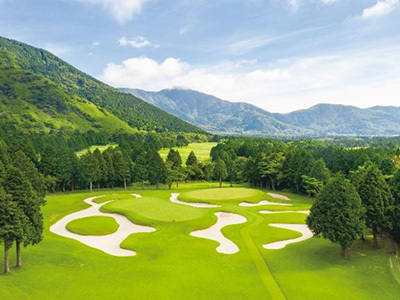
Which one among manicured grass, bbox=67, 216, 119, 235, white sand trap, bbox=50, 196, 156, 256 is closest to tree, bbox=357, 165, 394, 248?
white sand trap, bbox=50, 196, 156, 256

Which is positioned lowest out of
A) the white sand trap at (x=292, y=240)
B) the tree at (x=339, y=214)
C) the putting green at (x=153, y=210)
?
the white sand trap at (x=292, y=240)

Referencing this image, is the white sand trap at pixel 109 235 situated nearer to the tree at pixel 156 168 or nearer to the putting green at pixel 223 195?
the putting green at pixel 223 195

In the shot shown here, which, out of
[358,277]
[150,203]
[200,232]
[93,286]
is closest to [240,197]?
[150,203]

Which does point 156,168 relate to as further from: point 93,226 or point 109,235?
point 109,235

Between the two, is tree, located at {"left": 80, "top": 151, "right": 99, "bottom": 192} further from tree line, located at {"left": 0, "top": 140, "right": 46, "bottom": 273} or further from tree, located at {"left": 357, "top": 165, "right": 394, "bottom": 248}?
tree, located at {"left": 357, "top": 165, "right": 394, "bottom": 248}

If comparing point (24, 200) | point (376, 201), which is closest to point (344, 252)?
point (376, 201)

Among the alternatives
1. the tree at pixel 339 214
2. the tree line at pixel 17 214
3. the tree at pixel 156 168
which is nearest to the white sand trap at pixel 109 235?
the tree line at pixel 17 214
